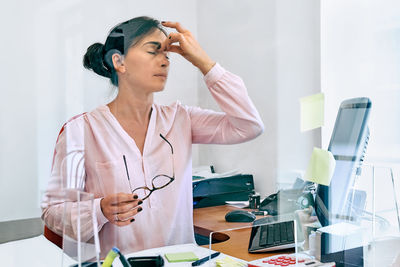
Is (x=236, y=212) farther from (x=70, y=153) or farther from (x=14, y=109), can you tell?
(x=14, y=109)

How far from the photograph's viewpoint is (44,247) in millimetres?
716

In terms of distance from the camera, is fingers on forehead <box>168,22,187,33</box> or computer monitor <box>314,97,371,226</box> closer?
fingers on forehead <box>168,22,187,33</box>

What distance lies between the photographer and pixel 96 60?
0.74m

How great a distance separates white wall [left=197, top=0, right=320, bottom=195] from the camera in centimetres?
98

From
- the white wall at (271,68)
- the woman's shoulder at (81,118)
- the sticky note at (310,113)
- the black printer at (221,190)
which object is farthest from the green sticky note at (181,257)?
the sticky note at (310,113)

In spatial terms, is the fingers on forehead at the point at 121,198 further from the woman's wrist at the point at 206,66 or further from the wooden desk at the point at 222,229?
the woman's wrist at the point at 206,66

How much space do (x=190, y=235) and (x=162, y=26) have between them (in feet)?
1.54

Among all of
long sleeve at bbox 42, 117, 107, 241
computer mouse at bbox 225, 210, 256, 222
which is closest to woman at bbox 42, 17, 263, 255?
long sleeve at bbox 42, 117, 107, 241

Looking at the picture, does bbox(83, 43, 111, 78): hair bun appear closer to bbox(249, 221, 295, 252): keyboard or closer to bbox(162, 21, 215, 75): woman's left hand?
bbox(162, 21, 215, 75): woman's left hand

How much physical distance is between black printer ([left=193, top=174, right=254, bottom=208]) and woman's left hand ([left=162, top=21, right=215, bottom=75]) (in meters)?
0.27

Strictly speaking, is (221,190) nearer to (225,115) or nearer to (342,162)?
(225,115)

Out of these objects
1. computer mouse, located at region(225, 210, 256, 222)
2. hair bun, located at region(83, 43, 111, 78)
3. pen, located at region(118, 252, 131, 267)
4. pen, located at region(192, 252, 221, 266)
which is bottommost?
pen, located at region(192, 252, 221, 266)

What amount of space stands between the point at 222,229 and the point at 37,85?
53 centimetres

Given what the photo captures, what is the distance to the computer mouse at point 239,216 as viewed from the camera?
0.95m
